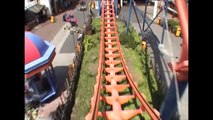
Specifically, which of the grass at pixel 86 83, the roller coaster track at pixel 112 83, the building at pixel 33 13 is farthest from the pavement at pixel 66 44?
the roller coaster track at pixel 112 83

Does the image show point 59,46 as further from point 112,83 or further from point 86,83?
point 112,83

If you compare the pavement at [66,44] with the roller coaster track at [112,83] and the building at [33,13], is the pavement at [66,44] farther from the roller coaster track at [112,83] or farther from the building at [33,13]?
the roller coaster track at [112,83]

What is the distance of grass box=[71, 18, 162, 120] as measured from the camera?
34.9 feet

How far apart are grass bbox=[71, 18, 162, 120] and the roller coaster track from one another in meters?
0.64

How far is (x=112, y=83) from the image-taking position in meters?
10.9

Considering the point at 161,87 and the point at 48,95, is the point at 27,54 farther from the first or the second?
the point at 161,87

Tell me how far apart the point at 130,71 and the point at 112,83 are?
8.50ft

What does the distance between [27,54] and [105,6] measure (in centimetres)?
1343

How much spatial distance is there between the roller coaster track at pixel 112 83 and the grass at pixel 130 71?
642 millimetres

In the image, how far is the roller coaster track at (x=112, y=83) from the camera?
8152mm

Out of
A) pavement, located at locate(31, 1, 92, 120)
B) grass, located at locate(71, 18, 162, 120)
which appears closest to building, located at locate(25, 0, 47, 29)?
pavement, located at locate(31, 1, 92, 120)
